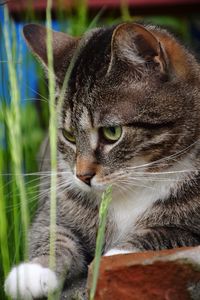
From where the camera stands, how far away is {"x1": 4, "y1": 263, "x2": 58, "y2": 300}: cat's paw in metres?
2.11

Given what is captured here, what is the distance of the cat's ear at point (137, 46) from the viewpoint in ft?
7.16

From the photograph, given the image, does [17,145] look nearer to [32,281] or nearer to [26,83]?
[32,281]

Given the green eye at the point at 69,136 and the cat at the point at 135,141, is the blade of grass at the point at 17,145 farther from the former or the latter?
the green eye at the point at 69,136

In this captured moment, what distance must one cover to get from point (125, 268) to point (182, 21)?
9.47 feet

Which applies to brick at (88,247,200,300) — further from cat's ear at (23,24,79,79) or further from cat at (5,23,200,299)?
cat's ear at (23,24,79,79)

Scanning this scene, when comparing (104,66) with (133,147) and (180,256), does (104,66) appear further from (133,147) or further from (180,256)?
(180,256)

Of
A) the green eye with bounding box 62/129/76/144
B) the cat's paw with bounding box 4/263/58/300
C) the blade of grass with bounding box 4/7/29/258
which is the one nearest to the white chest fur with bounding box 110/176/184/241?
the green eye with bounding box 62/129/76/144

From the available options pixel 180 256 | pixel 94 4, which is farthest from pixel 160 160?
pixel 94 4

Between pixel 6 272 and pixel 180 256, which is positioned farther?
pixel 6 272

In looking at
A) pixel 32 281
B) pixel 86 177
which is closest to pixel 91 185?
pixel 86 177

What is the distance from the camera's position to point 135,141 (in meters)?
2.33

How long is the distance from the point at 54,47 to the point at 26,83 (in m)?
0.25

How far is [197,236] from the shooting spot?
7.68ft

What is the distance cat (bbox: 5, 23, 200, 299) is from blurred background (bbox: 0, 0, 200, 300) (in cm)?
16
